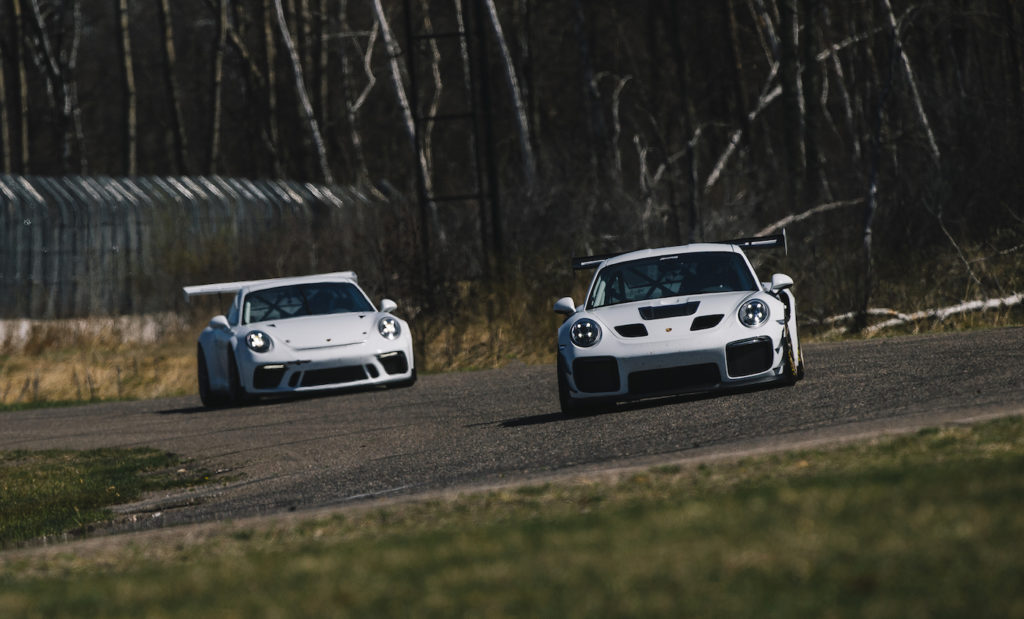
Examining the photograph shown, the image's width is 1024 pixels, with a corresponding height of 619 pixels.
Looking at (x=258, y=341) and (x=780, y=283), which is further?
(x=258, y=341)

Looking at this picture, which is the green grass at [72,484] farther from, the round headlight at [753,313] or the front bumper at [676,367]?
the round headlight at [753,313]

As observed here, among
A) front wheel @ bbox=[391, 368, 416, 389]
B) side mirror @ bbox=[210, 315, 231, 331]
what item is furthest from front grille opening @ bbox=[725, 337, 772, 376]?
side mirror @ bbox=[210, 315, 231, 331]

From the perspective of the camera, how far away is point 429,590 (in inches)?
203

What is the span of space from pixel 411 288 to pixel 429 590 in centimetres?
1955

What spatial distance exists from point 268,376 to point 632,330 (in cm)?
643

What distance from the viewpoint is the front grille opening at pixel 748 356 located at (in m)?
11.8

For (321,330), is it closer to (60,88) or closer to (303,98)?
(303,98)

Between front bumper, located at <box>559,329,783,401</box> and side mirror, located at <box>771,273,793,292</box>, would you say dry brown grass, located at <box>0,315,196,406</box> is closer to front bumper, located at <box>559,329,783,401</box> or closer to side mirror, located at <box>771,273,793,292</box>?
front bumper, located at <box>559,329,783,401</box>

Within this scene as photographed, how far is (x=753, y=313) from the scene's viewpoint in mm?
11977

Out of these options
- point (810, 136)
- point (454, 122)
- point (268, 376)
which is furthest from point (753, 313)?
point (454, 122)

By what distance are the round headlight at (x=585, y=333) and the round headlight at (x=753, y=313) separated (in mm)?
1116

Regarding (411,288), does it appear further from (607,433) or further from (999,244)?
(607,433)

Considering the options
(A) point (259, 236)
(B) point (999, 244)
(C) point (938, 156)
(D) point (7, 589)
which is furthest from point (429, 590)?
(A) point (259, 236)

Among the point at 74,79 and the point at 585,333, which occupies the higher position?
the point at 74,79
